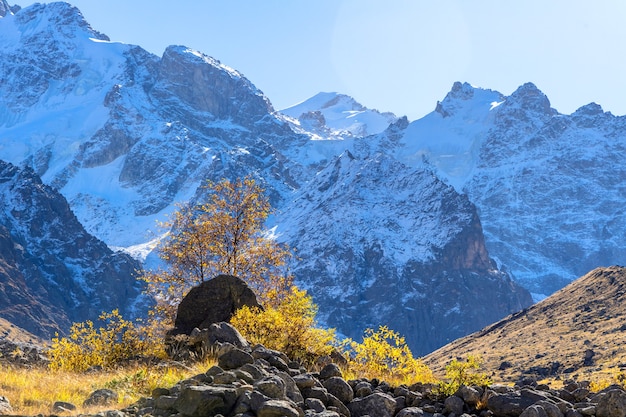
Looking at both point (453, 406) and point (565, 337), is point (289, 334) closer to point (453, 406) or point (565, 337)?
point (453, 406)

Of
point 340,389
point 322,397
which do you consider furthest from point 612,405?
point 322,397

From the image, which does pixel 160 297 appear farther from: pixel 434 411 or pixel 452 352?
pixel 452 352

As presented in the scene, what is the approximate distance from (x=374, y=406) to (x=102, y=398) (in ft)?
19.3

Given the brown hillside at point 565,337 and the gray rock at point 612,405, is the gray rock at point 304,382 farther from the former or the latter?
the brown hillside at point 565,337

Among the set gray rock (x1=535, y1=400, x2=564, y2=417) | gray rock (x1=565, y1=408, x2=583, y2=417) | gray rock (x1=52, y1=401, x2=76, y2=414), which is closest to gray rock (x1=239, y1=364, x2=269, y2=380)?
gray rock (x1=52, y1=401, x2=76, y2=414)

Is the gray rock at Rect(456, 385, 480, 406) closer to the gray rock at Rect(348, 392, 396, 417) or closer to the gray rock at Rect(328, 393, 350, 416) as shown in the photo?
the gray rock at Rect(348, 392, 396, 417)

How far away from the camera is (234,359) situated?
50.3 ft

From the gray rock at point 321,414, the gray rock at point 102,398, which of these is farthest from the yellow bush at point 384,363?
the gray rock at point 102,398

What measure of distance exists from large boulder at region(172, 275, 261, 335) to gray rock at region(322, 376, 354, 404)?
1145 cm

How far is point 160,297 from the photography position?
38844 millimetres

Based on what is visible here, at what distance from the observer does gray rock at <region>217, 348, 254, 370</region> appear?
15.3m

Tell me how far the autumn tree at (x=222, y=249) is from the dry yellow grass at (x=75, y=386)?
17.4 metres

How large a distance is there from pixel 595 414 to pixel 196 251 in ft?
80.0

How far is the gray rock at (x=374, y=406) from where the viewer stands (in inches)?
594
